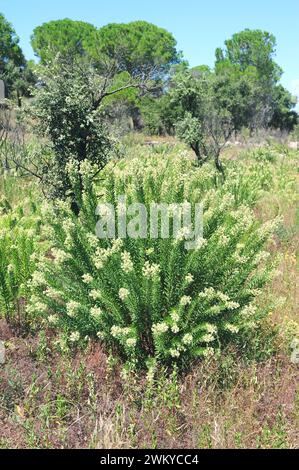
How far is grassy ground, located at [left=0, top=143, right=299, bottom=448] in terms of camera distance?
2.36 meters

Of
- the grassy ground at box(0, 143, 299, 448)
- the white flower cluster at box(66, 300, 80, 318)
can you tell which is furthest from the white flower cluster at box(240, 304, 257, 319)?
the white flower cluster at box(66, 300, 80, 318)

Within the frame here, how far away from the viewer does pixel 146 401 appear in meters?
2.49

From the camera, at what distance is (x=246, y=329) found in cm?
292

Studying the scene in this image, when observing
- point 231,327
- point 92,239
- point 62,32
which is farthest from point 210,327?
point 62,32

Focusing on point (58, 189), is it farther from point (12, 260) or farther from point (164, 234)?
point (164, 234)

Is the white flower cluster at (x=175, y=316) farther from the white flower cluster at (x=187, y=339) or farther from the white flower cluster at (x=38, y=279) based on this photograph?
the white flower cluster at (x=38, y=279)

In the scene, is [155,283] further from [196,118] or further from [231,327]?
[196,118]

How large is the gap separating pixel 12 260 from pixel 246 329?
75.4 inches

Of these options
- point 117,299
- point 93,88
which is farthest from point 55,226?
point 93,88

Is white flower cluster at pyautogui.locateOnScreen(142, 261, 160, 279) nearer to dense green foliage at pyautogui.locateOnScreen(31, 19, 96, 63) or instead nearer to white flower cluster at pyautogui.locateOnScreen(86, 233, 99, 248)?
white flower cluster at pyautogui.locateOnScreen(86, 233, 99, 248)

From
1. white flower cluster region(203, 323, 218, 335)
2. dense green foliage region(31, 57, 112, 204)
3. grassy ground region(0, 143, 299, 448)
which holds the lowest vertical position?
grassy ground region(0, 143, 299, 448)

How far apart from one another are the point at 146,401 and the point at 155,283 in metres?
0.68

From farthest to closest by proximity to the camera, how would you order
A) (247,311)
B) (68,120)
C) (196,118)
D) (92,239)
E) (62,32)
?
(62,32), (196,118), (68,120), (92,239), (247,311)

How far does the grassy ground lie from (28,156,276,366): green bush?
0.17 m
